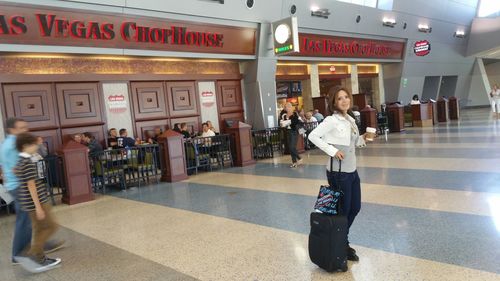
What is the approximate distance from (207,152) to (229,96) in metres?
3.73

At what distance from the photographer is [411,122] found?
59.2 feet

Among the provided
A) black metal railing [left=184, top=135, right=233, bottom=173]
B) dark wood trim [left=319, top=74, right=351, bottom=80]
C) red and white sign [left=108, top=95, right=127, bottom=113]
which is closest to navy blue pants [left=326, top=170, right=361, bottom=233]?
black metal railing [left=184, top=135, right=233, bottom=173]

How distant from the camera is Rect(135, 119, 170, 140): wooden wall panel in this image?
1139 cm

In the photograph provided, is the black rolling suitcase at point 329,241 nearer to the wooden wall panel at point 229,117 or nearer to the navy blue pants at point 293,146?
the navy blue pants at point 293,146

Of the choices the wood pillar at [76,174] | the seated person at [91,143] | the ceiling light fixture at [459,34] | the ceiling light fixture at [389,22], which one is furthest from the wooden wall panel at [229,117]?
the ceiling light fixture at [459,34]

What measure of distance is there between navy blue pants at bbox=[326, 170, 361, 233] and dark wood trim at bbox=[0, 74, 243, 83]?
333 inches

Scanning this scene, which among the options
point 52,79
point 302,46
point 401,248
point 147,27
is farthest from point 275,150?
point 401,248

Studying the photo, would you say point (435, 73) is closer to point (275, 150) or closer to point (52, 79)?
point (275, 150)

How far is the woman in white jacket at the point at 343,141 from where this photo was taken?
351 cm

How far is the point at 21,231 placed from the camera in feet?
14.0

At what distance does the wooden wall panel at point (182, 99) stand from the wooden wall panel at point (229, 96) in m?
1.00

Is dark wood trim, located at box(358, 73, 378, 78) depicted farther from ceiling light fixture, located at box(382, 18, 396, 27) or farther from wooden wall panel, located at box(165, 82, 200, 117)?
wooden wall panel, located at box(165, 82, 200, 117)

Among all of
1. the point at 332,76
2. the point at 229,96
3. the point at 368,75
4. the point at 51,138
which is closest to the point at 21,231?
the point at 51,138

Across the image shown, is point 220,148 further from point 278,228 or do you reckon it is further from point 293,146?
point 278,228
